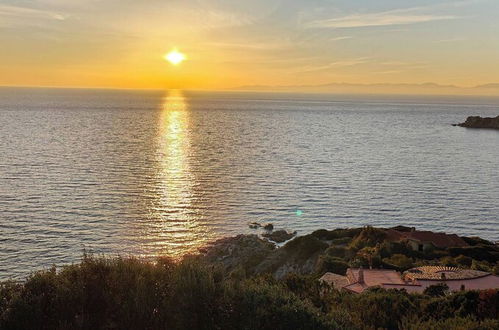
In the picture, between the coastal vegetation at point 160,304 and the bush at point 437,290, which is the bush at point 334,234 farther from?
the coastal vegetation at point 160,304

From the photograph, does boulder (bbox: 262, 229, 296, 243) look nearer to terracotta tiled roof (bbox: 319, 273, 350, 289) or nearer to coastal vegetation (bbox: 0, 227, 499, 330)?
terracotta tiled roof (bbox: 319, 273, 350, 289)

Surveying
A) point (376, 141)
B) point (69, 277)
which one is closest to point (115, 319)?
point (69, 277)

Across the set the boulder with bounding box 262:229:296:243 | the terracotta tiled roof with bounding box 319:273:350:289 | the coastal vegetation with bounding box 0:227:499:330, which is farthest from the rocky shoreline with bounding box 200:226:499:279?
the coastal vegetation with bounding box 0:227:499:330

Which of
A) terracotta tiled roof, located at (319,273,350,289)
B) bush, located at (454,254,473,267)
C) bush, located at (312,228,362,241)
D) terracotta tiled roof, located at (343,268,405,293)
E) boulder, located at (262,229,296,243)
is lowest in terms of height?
boulder, located at (262,229,296,243)

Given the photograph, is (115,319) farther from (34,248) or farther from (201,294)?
(34,248)

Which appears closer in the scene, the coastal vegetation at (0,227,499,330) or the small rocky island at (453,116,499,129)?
the coastal vegetation at (0,227,499,330)

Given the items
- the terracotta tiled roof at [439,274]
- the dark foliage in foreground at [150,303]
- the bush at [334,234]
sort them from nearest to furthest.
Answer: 1. the dark foliage in foreground at [150,303]
2. the terracotta tiled roof at [439,274]
3. the bush at [334,234]

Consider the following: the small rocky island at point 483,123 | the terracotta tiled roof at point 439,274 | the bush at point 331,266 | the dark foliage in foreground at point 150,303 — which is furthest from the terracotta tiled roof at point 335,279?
the small rocky island at point 483,123

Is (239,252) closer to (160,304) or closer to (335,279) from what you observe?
(335,279)

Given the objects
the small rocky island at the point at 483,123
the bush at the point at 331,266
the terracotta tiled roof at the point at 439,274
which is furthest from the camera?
the small rocky island at the point at 483,123

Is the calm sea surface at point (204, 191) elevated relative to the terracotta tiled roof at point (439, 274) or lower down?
lower down

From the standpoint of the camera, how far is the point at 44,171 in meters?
74.1

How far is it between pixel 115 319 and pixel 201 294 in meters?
2.51

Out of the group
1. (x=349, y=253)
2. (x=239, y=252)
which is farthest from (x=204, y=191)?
(x=349, y=253)
